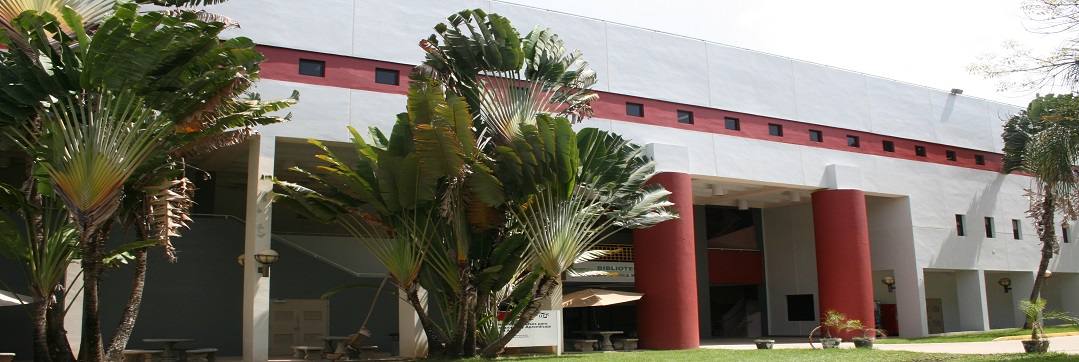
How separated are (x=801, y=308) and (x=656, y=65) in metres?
12.4

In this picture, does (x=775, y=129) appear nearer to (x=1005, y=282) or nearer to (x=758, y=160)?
(x=758, y=160)

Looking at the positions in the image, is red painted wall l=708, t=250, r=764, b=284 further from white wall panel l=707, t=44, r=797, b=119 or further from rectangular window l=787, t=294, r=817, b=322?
white wall panel l=707, t=44, r=797, b=119

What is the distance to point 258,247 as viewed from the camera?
1684 cm

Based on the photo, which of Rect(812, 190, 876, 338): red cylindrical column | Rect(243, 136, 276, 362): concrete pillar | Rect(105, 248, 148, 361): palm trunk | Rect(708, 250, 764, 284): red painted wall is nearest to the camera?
Rect(105, 248, 148, 361): palm trunk

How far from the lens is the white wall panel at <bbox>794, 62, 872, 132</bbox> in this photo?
2577cm

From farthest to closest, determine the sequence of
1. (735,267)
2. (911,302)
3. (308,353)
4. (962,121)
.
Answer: (735,267) < (962,121) < (911,302) < (308,353)

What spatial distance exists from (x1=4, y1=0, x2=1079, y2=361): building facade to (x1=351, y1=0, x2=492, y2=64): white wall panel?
0.03 m

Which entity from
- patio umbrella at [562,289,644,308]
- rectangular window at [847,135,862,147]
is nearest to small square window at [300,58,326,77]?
patio umbrella at [562,289,644,308]

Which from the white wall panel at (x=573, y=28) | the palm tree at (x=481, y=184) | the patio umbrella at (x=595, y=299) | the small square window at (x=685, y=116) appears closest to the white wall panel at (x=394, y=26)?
the white wall panel at (x=573, y=28)

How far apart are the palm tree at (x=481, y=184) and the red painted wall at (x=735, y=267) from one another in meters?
14.7

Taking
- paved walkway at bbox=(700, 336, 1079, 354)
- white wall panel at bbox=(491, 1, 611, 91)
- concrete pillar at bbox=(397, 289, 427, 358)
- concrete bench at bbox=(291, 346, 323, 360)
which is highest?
white wall panel at bbox=(491, 1, 611, 91)

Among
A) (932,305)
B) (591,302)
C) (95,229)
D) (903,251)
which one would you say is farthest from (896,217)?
(95,229)

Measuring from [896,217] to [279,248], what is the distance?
19046 mm

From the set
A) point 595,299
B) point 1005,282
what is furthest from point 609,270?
point 1005,282
